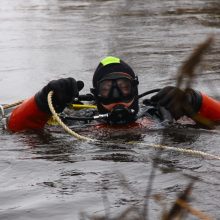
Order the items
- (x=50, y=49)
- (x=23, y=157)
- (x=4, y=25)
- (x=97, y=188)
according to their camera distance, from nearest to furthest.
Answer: (x=97, y=188)
(x=23, y=157)
(x=50, y=49)
(x=4, y=25)

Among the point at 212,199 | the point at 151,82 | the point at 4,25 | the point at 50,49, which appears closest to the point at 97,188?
the point at 212,199

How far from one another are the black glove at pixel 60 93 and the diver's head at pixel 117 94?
0.86 ft

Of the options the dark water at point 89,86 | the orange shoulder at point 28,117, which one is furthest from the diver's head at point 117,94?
the orange shoulder at point 28,117

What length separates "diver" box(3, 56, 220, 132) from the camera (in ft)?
18.0

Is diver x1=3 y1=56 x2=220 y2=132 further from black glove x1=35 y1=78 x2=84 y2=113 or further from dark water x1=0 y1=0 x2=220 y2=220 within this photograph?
dark water x1=0 y1=0 x2=220 y2=220

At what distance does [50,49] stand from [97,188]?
9997 mm

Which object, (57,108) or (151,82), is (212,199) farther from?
(151,82)

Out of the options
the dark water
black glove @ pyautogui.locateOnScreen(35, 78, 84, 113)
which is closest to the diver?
black glove @ pyautogui.locateOnScreen(35, 78, 84, 113)

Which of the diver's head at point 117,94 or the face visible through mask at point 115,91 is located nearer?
the diver's head at point 117,94

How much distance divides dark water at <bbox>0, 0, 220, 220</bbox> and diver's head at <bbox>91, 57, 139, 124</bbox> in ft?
0.60

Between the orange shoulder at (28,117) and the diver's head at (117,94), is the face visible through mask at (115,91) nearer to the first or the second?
the diver's head at (117,94)

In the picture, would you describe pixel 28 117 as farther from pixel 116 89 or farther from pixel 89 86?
pixel 89 86

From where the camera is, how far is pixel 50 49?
535 inches

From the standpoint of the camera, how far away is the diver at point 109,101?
18.0 ft
